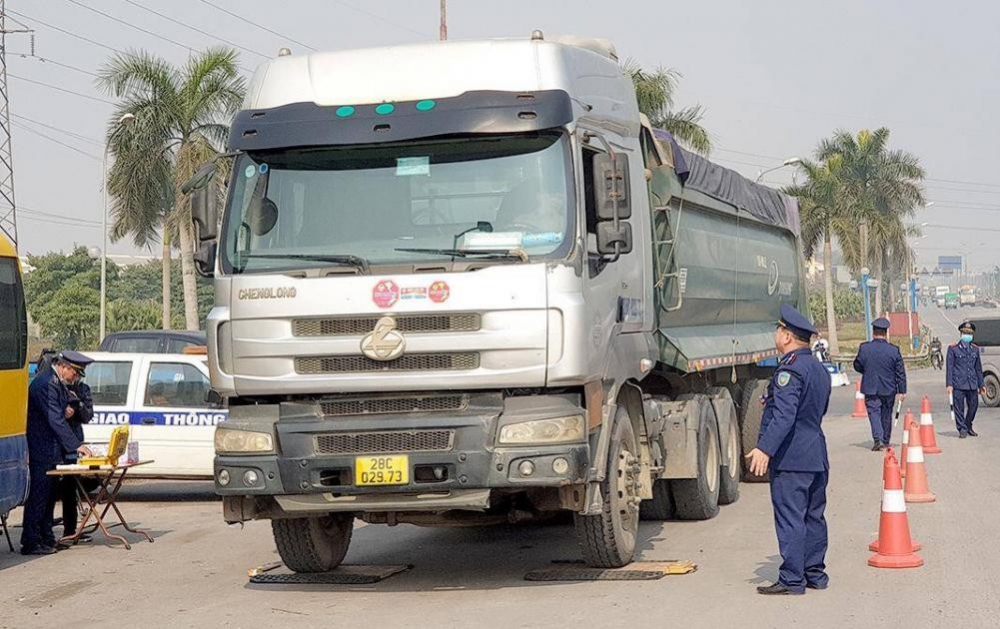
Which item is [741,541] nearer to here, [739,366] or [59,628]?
[739,366]

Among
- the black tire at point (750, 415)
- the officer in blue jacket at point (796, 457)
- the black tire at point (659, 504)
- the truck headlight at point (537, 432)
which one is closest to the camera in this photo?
the truck headlight at point (537, 432)

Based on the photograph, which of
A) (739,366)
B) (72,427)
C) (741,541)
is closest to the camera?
(741,541)

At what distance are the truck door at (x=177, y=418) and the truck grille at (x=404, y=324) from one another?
22.2 ft

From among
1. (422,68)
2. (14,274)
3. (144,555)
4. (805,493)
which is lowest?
(144,555)

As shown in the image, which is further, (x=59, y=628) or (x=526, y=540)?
→ (x=526, y=540)

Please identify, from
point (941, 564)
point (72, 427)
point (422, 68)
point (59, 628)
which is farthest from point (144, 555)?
point (941, 564)

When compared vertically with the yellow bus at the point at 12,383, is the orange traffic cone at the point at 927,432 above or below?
A: below

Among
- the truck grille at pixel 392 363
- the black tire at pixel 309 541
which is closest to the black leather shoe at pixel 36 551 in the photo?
the black tire at pixel 309 541

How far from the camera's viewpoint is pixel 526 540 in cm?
1191

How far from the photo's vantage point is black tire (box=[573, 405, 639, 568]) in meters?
9.35

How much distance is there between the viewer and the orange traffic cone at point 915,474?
13.8 meters

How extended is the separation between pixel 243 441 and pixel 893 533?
4477 millimetres

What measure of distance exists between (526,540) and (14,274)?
4.90 m

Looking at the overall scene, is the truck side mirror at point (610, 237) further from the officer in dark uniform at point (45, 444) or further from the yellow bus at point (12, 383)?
the officer in dark uniform at point (45, 444)
